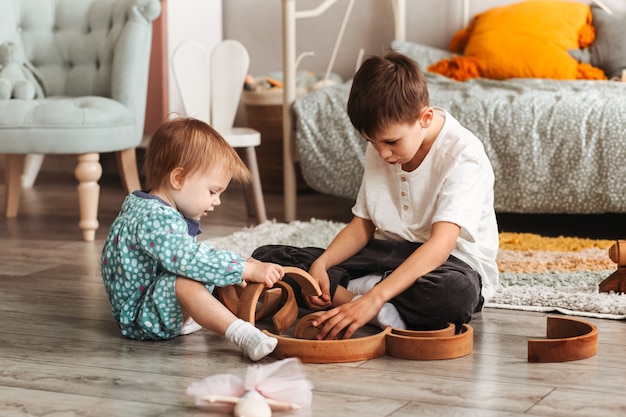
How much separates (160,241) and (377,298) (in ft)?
1.11

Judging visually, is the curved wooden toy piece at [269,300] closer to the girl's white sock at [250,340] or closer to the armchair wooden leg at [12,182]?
the girl's white sock at [250,340]

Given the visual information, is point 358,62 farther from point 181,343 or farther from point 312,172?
point 181,343

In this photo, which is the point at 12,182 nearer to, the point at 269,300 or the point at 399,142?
the point at 269,300

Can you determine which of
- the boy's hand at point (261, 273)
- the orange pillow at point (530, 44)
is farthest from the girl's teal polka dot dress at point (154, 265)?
the orange pillow at point (530, 44)

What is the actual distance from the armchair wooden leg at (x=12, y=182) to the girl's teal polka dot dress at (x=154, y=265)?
1.39 meters

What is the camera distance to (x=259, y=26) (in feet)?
11.7

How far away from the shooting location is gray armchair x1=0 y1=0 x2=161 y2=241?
235cm

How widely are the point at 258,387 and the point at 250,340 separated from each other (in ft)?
0.69

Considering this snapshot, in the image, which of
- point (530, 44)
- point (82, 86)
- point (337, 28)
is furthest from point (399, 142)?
point (337, 28)

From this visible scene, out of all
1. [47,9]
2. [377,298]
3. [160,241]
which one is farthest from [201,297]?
[47,9]

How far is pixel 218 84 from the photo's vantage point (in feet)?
8.89

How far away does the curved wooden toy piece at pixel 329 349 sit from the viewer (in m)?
1.33

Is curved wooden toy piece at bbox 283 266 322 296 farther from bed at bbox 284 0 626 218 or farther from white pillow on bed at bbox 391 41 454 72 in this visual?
white pillow on bed at bbox 391 41 454 72

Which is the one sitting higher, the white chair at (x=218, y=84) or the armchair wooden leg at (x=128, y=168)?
the white chair at (x=218, y=84)
